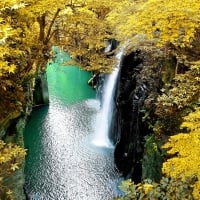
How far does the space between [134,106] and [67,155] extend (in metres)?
5.41

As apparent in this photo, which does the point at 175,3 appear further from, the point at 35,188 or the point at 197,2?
the point at 35,188

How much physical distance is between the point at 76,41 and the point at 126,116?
15.2 feet

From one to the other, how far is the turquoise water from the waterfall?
0.43 metres

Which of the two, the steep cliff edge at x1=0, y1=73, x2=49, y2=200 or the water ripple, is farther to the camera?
the water ripple

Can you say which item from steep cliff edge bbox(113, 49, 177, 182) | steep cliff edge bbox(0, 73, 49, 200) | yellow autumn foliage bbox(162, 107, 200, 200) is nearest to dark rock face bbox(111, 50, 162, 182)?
steep cliff edge bbox(113, 49, 177, 182)

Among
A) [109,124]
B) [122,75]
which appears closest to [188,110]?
[122,75]

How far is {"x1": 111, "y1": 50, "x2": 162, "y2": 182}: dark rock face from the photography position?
47.4 ft

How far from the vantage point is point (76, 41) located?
613 inches

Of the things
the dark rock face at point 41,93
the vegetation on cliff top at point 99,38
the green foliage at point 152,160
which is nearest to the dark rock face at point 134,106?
the green foliage at point 152,160

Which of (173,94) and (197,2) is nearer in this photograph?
(197,2)

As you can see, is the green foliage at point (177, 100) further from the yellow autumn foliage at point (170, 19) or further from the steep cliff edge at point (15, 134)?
the steep cliff edge at point (15, 134)

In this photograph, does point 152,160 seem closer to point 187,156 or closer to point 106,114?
point 187,156

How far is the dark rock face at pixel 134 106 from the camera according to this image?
47.4 feet

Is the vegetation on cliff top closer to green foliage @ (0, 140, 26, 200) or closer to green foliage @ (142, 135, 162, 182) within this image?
green foliage @ (142, 135, 162, 182)
